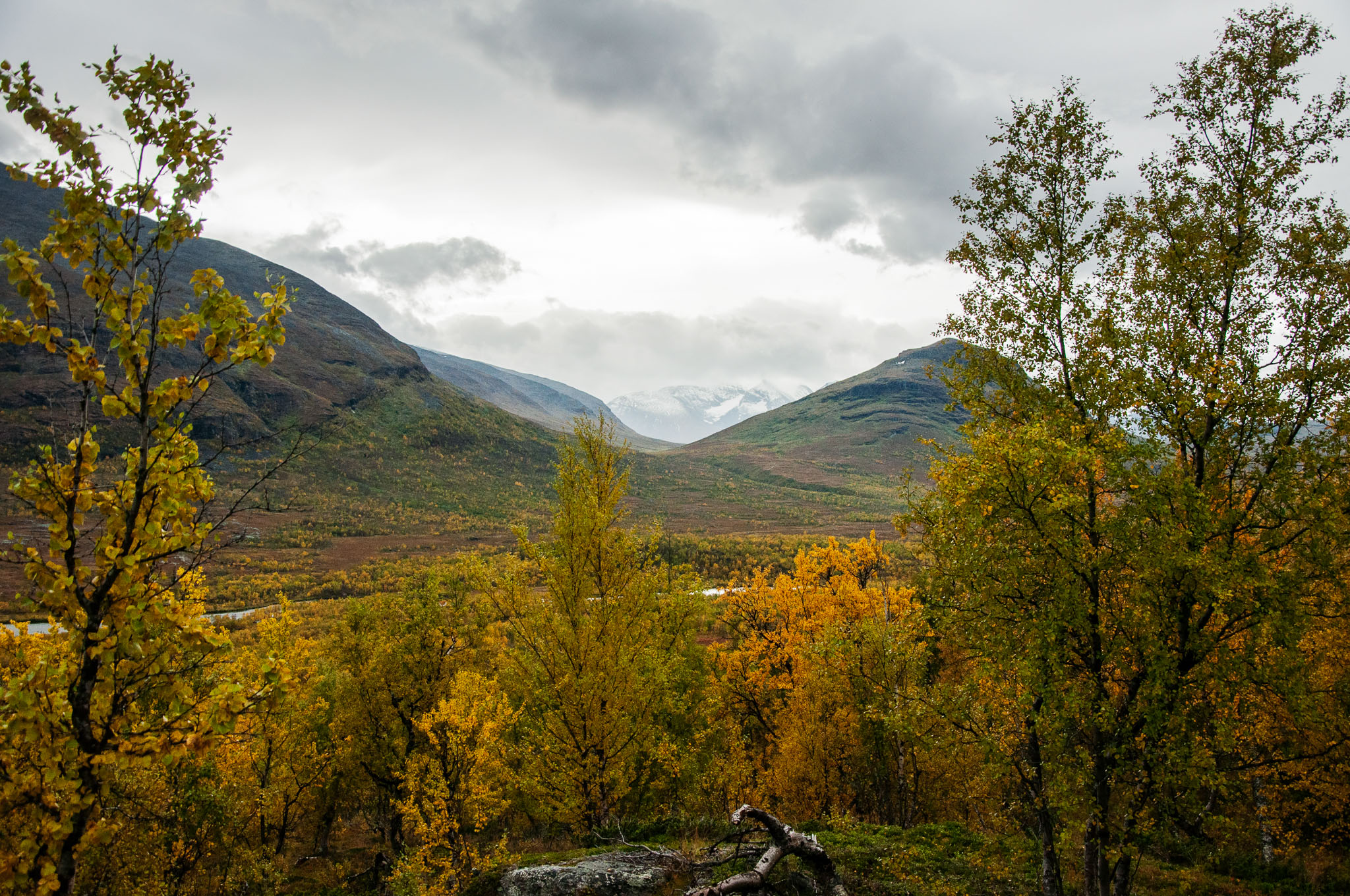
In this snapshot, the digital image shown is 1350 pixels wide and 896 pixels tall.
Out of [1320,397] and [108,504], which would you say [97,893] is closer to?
[108,504]

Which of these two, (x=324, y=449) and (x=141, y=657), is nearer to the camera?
(x=141, y=657)

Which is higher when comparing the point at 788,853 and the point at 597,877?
the point at 788,853

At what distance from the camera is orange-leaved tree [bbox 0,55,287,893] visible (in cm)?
414

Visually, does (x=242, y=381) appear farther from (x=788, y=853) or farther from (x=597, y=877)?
(x=788, y=853)

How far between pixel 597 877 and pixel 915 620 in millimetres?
7270

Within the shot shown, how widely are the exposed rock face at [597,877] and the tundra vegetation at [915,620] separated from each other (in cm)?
85

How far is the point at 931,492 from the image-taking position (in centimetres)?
1183

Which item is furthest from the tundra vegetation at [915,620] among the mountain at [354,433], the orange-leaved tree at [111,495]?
the mountain at [354,433]

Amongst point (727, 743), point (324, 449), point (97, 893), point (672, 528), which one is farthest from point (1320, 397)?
point (324, 449)

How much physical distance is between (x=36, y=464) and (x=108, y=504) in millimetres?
550

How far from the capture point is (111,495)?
466 cm

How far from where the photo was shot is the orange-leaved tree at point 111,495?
4141 millimetres

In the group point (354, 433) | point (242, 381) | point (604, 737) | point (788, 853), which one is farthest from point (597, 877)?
point (242, 381)

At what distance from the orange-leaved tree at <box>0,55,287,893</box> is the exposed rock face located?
6945 mm
